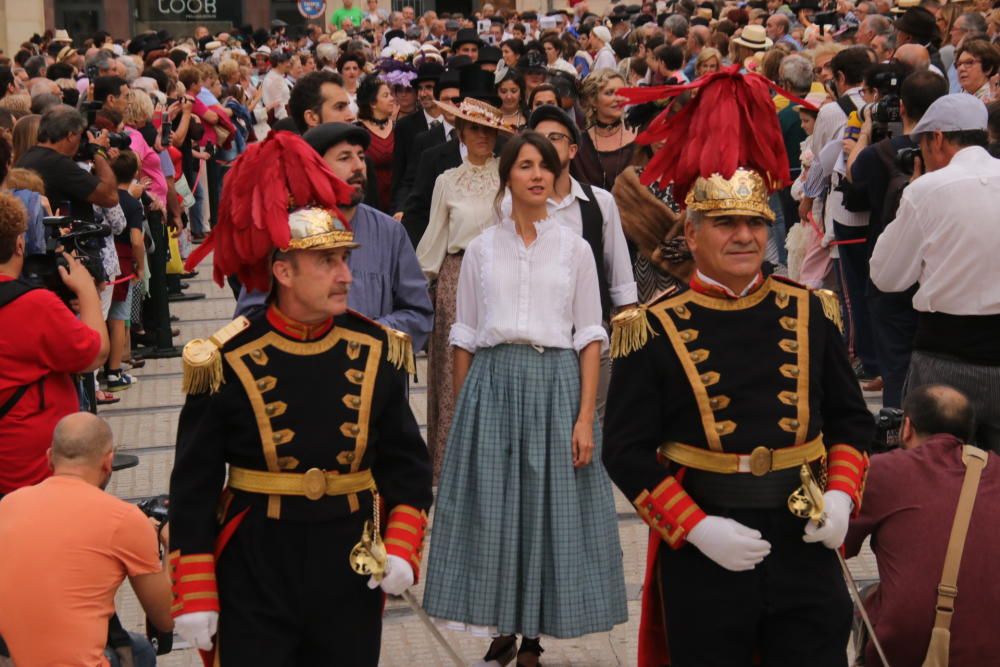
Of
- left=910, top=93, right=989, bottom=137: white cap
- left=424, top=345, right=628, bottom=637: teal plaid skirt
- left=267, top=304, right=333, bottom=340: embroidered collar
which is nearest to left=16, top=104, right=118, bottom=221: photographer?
left=424, top=345, right=628, bottom=637: teal plaid skirt

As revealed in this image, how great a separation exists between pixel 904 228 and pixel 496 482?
2063mm

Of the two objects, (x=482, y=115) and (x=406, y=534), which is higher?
(x=482, y=115)

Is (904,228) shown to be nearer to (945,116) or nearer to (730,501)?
(945,116)

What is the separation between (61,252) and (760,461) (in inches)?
140

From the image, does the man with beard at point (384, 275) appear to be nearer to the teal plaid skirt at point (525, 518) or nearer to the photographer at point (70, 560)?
the teal plaid skirt at point (525, 518)

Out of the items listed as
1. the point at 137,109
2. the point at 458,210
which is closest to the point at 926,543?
the point at 458,210

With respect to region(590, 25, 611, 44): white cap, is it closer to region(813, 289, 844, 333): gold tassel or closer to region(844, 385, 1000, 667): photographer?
region(844, 385, 1000, 667): photographer

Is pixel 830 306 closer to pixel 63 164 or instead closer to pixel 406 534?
pixel 406 534

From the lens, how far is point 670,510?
4.01 metres

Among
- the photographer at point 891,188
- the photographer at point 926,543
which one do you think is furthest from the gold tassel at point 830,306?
the photographer at point 891,188

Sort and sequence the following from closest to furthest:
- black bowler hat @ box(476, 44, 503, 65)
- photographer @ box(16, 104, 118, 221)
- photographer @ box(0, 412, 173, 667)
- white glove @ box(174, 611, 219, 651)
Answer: white glove @ box(174, 611, 219, 651), photographer @ box(0, 412, 173, 667), photographer @ box(16, 104, 118, 221), black bowler hat @ box(476, 44, 503, 65)

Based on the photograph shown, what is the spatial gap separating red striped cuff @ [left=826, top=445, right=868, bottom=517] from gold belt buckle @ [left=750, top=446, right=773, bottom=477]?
0.23 meters

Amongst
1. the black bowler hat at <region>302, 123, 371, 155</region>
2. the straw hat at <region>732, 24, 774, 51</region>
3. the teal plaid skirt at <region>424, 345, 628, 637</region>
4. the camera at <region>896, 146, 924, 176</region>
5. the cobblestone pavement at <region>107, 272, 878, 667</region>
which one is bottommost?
the cobblestone pavement at <region>107, 272, 878, 667</region>

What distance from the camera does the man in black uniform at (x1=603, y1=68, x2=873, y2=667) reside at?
3992mm
